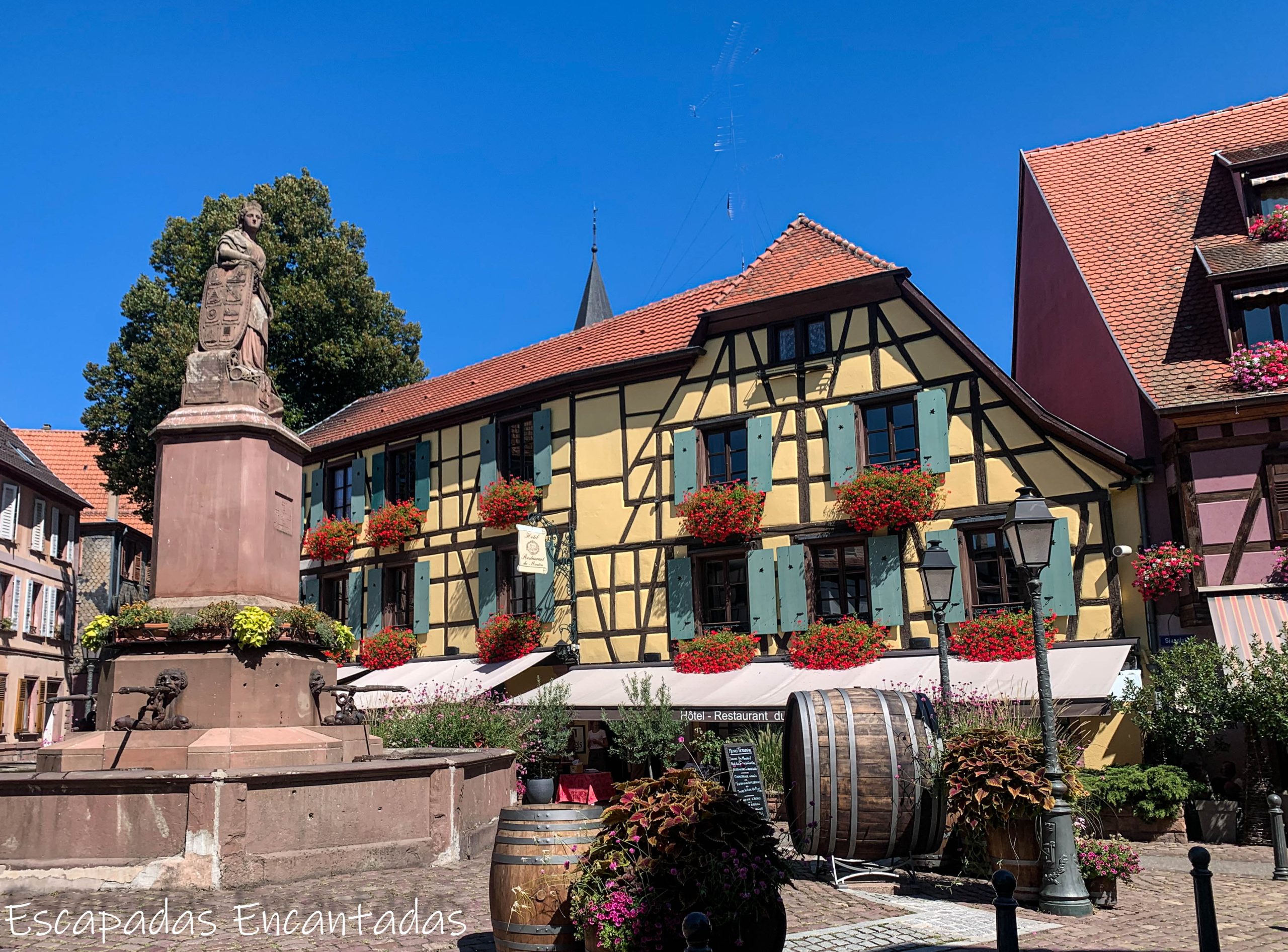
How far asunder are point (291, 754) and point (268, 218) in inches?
911

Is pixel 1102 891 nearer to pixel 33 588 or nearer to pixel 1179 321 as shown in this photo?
pixel 1179 321

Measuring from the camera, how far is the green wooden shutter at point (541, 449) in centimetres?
2105

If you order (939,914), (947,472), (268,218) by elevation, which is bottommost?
(939,914)

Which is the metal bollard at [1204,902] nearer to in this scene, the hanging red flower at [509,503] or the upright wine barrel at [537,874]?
the upright wine barrel at [537,874]

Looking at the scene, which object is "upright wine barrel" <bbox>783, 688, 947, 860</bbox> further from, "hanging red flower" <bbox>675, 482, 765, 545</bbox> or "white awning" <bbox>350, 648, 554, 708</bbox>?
"white awning" <bbox>350, 648, 554, 708</bbox>

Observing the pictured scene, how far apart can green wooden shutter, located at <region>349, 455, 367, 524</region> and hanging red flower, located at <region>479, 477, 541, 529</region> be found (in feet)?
13.9

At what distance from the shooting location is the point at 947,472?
16875mm

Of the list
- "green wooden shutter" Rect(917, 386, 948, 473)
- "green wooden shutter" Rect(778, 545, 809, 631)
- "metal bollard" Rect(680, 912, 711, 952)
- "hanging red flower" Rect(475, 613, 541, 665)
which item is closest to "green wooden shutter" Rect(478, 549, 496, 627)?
"hanging red flower" Rect(475, 613, 541, 665)

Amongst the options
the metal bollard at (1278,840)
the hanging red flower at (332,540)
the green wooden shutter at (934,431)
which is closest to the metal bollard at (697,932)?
the metal bollard at (1278,840)

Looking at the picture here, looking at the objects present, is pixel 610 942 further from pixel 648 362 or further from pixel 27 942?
pixel 648 362

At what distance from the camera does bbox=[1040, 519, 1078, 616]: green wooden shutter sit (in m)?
15.5

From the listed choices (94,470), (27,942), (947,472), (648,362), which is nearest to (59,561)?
(94,470)

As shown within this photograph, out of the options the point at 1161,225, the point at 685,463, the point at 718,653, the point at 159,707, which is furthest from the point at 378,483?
the point at 1161,225

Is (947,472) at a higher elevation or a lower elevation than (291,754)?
higher
